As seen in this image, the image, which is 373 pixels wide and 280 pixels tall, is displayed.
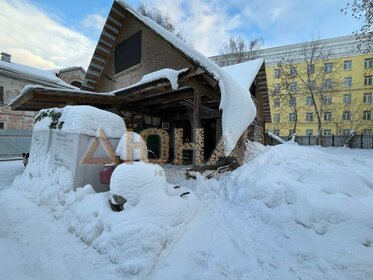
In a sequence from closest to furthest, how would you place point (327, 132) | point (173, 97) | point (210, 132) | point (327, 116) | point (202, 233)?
point (202, 233) < point (173, 97) < point (210, 132) < point (327, 116) < point (327, 132)

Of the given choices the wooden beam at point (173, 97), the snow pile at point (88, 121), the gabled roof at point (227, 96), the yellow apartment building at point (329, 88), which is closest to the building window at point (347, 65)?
the yellow apartment building at point (329, 88)

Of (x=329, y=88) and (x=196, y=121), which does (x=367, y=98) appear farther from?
(x=196, y=121)

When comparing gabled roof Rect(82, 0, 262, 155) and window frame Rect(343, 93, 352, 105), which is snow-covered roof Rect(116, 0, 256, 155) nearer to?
gabled roof Rect(82, 0, 262, 155)

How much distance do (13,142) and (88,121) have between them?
14289 millimetres

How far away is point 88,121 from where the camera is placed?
521 cm

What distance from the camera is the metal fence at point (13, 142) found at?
15258 millimetres

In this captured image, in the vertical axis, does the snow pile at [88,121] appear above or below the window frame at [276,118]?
below

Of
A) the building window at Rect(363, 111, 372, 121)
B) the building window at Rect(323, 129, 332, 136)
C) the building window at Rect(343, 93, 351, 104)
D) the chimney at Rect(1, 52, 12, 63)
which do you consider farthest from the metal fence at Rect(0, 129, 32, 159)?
the building window at Rect(363, 111, 372, 121)

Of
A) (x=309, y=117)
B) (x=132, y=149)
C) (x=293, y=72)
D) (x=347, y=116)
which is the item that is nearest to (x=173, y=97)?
(x=132, y=149)

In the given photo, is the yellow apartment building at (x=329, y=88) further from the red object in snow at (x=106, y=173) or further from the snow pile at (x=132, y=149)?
the red object in snow at (x=106, y=173)

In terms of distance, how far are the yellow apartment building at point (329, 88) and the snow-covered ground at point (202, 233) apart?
2298 cm

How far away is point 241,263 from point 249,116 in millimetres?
4763

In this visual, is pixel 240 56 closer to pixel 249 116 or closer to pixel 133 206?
pixel 249 116

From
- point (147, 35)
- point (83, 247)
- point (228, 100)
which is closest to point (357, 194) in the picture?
point (228, 100)
